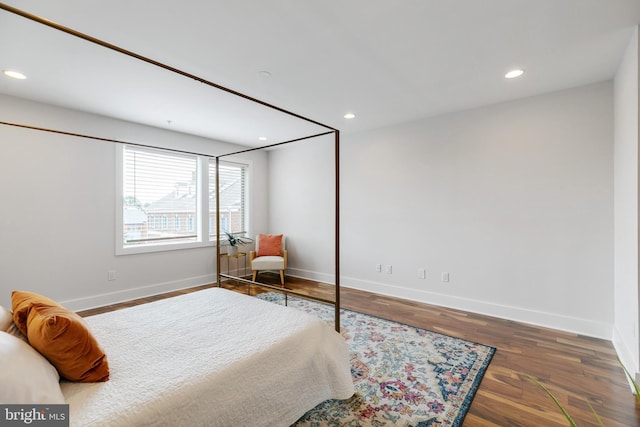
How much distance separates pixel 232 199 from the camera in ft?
17.9

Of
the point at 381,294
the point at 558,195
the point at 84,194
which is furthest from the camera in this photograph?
the point at 381,294

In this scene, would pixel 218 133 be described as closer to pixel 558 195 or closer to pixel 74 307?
pixel 74 307

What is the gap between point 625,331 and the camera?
2.38 m

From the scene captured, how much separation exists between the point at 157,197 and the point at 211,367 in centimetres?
372

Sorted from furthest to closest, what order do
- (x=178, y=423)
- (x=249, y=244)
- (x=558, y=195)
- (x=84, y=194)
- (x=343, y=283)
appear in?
(x=249, y=244), (x=343, y=283), (x=84, y=194), (x=558, y=195), (x=178, y=423)

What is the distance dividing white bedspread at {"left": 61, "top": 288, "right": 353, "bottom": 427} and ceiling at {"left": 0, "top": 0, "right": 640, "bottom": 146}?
1.95m

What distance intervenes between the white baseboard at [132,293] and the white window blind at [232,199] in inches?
35.0

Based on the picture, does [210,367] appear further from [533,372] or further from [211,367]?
[533,372]

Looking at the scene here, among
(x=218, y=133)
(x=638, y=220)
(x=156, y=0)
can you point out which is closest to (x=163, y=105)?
(x=218, y=133)

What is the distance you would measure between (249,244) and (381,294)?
2626mm

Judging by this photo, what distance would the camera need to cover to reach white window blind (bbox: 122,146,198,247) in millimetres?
4078

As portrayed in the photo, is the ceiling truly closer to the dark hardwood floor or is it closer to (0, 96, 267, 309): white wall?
(0, 96, 267, 309): white wall

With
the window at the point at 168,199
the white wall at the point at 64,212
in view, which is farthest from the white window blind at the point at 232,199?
the white wall at the point at 64,212

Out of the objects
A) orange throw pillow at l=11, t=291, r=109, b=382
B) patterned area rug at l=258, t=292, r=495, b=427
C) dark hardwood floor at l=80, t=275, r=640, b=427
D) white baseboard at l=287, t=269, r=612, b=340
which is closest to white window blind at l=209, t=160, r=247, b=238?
dark hardwood floor at l=80, t=275, r=640, b=427
